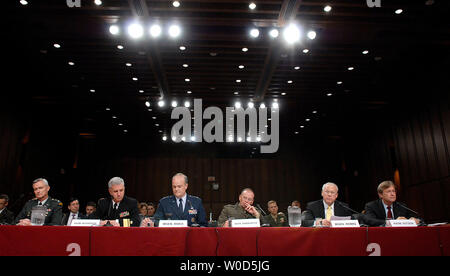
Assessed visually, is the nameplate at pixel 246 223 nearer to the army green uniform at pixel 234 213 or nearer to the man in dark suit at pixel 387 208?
the army green uniform at pixel 234 213

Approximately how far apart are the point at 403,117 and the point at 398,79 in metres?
1.37

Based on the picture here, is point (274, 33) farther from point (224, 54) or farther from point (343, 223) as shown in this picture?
point (343, 223)

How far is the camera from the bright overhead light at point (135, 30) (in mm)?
5486

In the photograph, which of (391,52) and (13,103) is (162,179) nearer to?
(13,103)

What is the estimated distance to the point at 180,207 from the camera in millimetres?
3418

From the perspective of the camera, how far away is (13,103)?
8023 millimetres

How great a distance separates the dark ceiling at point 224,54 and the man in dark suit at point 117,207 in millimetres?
3236

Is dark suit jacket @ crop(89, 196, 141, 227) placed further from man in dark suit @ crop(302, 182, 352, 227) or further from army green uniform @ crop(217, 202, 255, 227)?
man in dark suit @ crop(302, 182, 352, 227)

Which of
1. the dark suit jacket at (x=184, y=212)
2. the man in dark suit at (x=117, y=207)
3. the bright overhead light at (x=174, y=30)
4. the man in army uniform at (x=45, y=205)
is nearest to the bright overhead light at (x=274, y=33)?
the bright overhead light at (x=174, y=30)

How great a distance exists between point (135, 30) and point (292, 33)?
2787 millimetres

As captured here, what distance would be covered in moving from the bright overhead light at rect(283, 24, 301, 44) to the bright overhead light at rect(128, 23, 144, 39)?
2.59 metres

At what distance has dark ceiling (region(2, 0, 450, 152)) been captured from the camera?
17.6 feet

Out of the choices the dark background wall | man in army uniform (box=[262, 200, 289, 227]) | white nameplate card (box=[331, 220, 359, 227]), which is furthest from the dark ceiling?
white nameplate card (box=[331, 220, 359, 227])

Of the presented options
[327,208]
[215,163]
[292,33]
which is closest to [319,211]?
[327,208]
